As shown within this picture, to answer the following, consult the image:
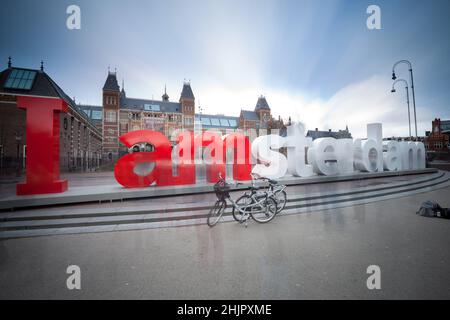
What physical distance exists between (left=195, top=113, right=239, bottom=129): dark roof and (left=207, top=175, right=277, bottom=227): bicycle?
70.5 metres

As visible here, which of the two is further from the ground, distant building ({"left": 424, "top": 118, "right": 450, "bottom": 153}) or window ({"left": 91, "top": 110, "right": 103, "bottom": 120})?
window ({"left": 91, "top": 110, "right": 103, "bottom": 120})

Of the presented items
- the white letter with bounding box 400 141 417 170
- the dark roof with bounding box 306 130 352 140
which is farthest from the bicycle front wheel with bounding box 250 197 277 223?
the dark roof with bounding box 306 130 352 140

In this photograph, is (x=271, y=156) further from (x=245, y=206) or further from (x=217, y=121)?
(x=217, y=121)

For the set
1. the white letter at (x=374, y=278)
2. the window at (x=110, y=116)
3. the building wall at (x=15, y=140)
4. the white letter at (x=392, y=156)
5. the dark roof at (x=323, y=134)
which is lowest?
the white letter at (x=374, y=278)

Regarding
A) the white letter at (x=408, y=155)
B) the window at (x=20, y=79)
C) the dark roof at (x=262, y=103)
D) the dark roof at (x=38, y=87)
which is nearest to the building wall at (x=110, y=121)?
the dark roof at (x=38, y=87)

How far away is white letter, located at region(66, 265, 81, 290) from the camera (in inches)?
112

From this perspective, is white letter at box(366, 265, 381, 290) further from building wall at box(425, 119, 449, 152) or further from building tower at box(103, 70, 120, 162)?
building wall at box(425, 119, 449, 152)

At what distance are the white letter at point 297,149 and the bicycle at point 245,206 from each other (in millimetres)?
7564

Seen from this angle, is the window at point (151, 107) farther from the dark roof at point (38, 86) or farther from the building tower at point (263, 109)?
the building tower at point (263, 109)

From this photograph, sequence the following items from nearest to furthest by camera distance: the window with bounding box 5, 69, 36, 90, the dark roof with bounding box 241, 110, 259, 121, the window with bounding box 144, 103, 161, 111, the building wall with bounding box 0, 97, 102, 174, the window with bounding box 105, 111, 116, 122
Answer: the building wall with bounding box 0, 97, 102, 174
the window with bounding box 5, 69, 36, 90
the window with bounding box 105, 111, 116, 122
the window with bounding box 144, 103, 161, 111
the dark roof with bounding box 241, 110, 259, 121

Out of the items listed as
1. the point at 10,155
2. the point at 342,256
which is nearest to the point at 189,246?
the point at 342,256

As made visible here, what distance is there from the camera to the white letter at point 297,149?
12523 mm
